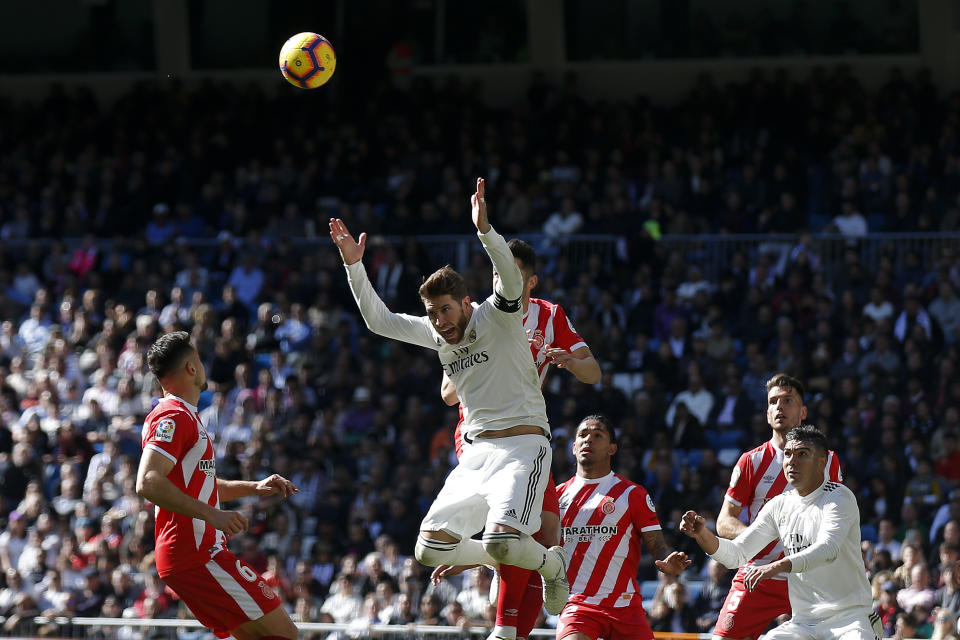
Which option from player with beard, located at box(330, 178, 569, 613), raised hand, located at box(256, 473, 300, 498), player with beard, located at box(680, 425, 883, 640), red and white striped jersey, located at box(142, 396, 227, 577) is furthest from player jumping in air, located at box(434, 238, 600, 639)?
red and white striped jersey, located at box(142, 396, 227, 577)

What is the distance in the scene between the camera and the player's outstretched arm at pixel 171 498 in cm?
705

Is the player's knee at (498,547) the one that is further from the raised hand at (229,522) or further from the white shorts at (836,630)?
the white shorts at (836,630)

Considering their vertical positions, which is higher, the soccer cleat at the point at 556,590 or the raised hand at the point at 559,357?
the raised hand at the point at 559,357

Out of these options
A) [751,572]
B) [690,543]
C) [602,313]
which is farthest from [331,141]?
[751,572]

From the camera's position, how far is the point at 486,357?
25.9ft

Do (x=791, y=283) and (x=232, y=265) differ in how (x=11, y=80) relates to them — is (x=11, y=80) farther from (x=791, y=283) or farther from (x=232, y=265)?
(x=791, y=283)

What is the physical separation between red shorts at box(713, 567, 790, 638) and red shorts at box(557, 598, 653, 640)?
502 millimetres

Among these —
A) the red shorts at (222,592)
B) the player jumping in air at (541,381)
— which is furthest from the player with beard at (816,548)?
the red shorts at (222,592)

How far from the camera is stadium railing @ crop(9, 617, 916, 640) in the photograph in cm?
1217

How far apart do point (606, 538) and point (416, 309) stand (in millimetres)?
8855

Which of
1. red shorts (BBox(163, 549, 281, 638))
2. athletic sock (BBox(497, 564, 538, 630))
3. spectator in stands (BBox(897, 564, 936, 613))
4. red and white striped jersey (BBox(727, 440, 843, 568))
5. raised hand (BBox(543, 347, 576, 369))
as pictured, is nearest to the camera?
red shorts (BBox(163, 549, 281, 638))

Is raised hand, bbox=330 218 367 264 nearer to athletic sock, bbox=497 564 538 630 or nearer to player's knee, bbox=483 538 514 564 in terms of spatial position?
player's knee, bbox=483 538 514 564

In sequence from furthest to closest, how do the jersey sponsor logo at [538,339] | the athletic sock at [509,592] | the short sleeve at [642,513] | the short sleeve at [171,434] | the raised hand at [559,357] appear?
the short sleeve at [642,513] < the jersey sponsor logo at [538,339] < the raised hand at [559,357] < the athletic sock at [509,592] < the short sleeve at [171,434]

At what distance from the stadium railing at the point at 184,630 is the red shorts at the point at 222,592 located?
4432mm
